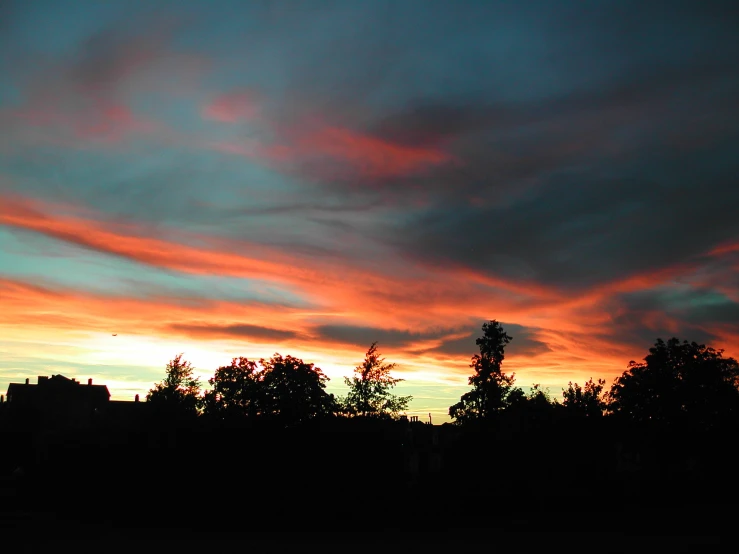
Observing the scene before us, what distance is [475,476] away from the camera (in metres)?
28.1

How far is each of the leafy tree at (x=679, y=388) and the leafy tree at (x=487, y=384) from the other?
1175cm

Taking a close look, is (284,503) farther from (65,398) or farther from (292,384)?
(65,398)

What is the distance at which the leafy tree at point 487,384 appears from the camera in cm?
6669

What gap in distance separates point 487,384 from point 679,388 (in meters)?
19.2

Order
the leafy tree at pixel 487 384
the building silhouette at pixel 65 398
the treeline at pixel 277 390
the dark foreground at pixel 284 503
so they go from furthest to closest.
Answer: the building silhouette at pixel 65 398 < the leafy tree at pixel 487 384 < the treeline at pixel 277 390 < the dark foreground at pixel 284 503

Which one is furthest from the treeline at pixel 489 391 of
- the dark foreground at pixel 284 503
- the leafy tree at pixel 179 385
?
the dark foreground at pixel 284 503

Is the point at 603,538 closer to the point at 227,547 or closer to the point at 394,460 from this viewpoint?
the point at 394,460

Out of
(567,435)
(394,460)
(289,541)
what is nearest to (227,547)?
(289,541)

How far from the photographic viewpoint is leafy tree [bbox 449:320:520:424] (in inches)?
2625

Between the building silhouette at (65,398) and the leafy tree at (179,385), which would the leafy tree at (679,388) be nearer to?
the leafy tree at (179,385)

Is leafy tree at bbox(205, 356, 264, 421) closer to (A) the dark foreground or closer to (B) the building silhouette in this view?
(B) the building silhouette

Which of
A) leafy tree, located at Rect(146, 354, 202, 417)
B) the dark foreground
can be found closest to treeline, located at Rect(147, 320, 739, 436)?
leafy tree, located at Rect(146, 354, 202, 417)

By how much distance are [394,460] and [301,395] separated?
30488mm

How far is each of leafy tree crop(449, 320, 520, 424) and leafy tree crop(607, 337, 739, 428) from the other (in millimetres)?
11752
